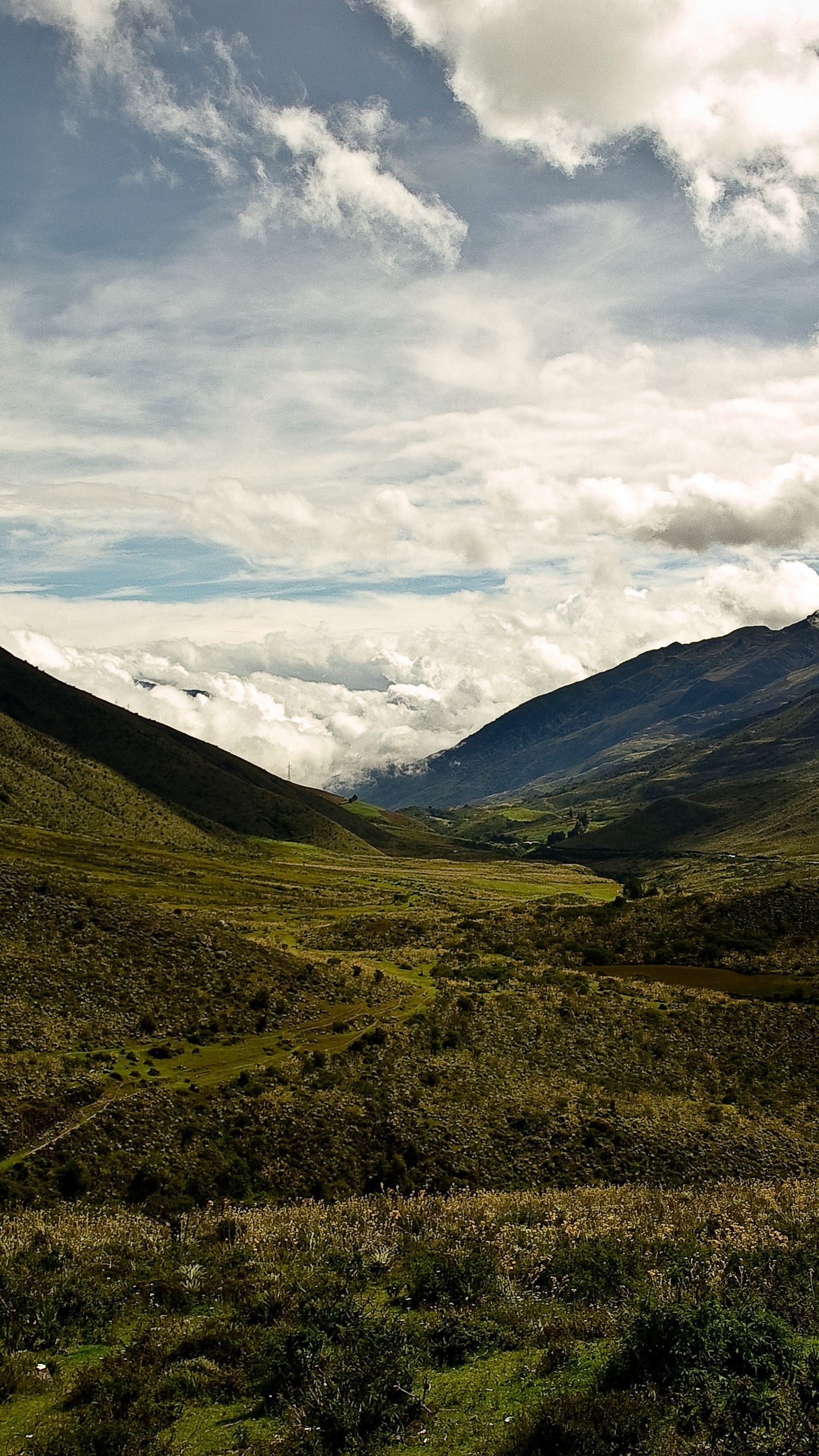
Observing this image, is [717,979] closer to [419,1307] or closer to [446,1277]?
[446,1277]

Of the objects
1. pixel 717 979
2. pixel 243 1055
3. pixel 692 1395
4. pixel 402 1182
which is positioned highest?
pixel 692 1395

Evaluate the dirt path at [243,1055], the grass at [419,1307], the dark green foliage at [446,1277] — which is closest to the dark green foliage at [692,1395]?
the grass at [419,1307]

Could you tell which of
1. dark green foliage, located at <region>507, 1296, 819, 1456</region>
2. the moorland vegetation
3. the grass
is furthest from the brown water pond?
dark green foliage, located at <region>507, 1296, 819, 1456</region>

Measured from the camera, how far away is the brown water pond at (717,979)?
75.5m

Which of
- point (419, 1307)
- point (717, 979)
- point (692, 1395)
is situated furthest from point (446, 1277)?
point (717, 979)

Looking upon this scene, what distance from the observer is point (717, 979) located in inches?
3201

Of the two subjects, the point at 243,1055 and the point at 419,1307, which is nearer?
the point at 419,1307

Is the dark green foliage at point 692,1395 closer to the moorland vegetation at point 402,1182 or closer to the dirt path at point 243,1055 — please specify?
the moorland vegetation at point 402,1182

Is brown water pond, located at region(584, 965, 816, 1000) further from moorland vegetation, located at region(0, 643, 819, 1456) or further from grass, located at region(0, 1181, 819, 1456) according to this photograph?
grass, located at region(0, 1181, 819, 1456)

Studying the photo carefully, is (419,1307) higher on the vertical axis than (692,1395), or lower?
lower

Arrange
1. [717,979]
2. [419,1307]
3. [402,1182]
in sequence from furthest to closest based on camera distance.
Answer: [717,979] < [402,1182] < [419,1307]

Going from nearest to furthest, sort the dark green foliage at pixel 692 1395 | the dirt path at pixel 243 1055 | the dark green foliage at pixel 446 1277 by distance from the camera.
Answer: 1. the dark green foliage at pixel 692 1395
2. the dark green foliage at pixel 446 1277
3. the dirt path at pixel 243 1055

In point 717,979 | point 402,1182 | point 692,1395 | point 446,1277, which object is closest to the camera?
point 692,1395

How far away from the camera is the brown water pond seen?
75500 mm
